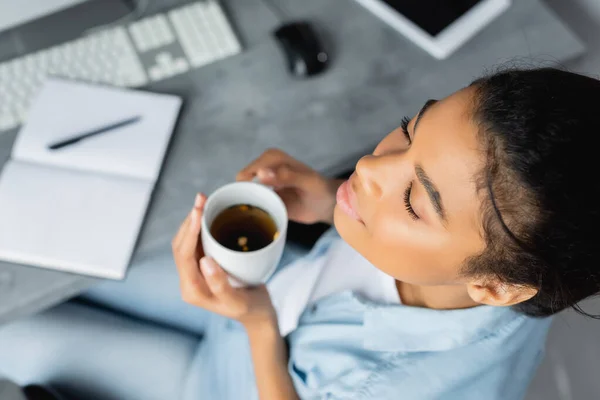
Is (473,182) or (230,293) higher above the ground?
(473,182)

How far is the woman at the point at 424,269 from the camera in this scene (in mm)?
527

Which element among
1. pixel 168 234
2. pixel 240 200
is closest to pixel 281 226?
pixel 240 200

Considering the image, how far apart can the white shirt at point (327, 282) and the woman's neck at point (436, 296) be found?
0.08 feet

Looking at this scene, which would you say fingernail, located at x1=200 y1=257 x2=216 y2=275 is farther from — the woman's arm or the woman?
the woman's arm

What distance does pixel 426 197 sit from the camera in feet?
1.90

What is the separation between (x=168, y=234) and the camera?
31.5 inches

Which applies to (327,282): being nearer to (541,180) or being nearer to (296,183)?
(296,183)

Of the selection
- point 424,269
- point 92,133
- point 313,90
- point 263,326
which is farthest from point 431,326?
point 92,133

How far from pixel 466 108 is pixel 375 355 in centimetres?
35

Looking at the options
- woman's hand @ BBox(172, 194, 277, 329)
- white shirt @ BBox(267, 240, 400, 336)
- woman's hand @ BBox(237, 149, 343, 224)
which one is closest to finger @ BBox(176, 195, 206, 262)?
woman's hand @ BBox(172, 194, 277, 329)

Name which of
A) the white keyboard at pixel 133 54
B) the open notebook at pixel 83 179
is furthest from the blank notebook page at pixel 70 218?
the white keyboard at pixel 133 54

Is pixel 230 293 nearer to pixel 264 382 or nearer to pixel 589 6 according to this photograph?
pixel 264 382

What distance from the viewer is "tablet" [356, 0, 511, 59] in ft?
3.20

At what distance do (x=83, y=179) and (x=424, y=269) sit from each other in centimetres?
50
